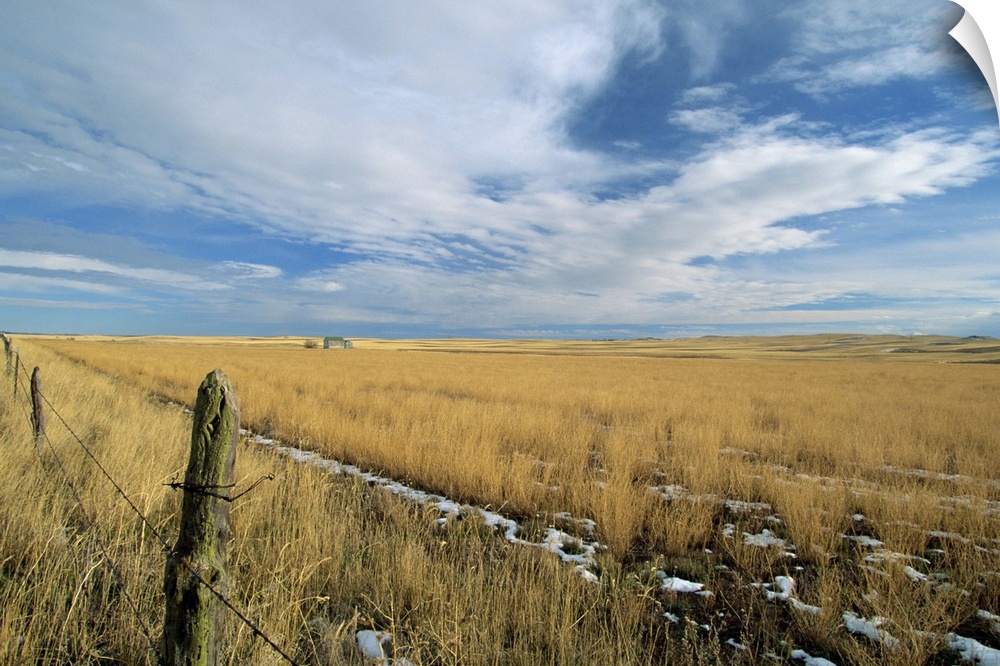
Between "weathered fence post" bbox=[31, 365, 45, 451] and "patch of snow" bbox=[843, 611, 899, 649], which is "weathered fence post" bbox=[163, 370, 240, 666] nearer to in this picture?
"patch of snow" bbox=[843, 611, 899, 649]

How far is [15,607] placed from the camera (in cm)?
255

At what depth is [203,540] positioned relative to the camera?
1.90m

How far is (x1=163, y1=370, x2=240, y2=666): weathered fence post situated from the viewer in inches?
71.2

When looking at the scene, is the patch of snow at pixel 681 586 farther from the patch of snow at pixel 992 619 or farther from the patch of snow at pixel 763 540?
the patch of snow at pixel 992 619

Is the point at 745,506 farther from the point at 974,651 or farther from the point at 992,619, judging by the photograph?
the point at 974,651

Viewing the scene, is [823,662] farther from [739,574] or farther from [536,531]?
[536,531]

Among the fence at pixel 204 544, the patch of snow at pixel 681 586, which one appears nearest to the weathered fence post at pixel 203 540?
the fence at pixel 204 544

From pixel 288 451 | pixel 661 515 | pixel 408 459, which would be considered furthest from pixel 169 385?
pixel 661 515

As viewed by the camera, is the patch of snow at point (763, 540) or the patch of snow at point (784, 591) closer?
the patch of snow at point (784, 591)

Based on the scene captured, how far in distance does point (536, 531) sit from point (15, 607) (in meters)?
3.85

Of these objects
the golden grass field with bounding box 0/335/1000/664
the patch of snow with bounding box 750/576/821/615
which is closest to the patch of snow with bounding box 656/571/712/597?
the golden grass field with bounding box 0/335/1000/664

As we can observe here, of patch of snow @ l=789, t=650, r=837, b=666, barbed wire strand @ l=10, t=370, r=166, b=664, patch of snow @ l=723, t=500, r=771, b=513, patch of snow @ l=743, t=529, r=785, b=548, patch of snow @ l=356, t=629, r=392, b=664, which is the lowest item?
patch of snow @ l=723, t=500, r=771, b=513

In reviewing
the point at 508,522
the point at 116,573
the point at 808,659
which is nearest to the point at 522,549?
the point at 508,522

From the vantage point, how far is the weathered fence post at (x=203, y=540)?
1.81 metres
